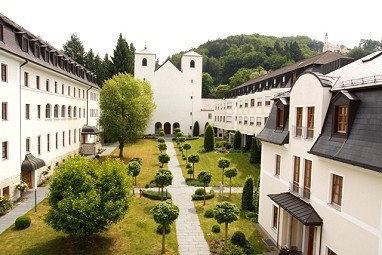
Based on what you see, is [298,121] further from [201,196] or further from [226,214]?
[201,196]

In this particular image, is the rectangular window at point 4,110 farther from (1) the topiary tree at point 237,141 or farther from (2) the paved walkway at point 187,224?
(1) the topiary tree at point 237,141

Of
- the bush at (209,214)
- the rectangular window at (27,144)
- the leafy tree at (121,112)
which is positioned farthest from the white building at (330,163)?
the leafy tree at (121,112)

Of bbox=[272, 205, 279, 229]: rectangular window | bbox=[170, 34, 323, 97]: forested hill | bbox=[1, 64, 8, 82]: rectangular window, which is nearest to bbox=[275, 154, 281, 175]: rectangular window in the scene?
bbox=[272, 205, 279, 229]: rectangular window

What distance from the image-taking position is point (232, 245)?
1658cm

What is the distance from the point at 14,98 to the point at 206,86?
8204cm

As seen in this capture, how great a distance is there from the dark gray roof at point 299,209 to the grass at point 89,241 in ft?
21.1

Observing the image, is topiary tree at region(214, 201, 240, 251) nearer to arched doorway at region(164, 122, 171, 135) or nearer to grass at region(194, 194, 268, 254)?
grass at region(194, 194, 268, 254)

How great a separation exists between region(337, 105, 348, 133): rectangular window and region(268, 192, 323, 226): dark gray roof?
398cm

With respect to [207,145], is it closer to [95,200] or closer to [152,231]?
[152,231]

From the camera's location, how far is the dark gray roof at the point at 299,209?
13.0 meters

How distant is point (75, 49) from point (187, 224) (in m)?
70.2

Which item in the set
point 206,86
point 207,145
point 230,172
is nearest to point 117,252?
point 230,172

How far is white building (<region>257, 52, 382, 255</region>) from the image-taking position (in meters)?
10.2

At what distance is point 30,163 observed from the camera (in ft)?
80.5
